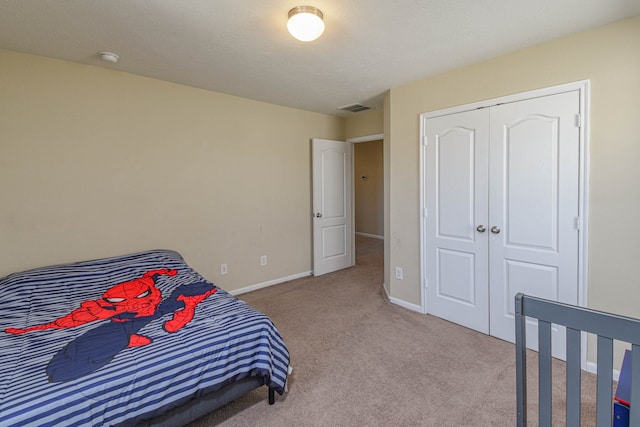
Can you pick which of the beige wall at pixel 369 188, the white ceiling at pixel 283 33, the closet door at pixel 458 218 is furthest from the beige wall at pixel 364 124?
the beige wall at pixel 369 188

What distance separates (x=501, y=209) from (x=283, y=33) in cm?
219

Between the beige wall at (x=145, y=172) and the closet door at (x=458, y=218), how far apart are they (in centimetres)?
196

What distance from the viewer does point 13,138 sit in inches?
96.4

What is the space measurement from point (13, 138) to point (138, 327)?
6.41ft

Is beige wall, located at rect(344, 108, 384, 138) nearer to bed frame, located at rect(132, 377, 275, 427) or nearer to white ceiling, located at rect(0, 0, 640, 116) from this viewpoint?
white ceiling, located at rect(0, 0, 640, 116)

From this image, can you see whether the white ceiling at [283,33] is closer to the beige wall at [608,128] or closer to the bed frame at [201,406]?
the beige wall at [608,128]

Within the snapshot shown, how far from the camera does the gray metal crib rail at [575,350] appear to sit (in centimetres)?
89

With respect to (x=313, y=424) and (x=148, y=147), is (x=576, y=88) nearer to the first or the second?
(x=313, y=424)

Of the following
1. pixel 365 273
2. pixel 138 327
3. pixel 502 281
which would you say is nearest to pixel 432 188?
pixel 502 281

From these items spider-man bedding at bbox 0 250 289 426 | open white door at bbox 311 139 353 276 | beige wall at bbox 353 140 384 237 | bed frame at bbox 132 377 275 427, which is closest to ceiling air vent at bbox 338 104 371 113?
open white door at bbox 311 139 353 276

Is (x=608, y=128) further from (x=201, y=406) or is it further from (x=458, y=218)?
(x=201, y=406)

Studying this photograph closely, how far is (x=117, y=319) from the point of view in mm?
1903

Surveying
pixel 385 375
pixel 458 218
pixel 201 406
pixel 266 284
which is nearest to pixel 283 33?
pixel 458 218

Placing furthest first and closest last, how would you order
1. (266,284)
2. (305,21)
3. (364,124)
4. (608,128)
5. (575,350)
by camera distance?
(364,124) < (266,284) < (608,128) < (305,21) < (575,350)
